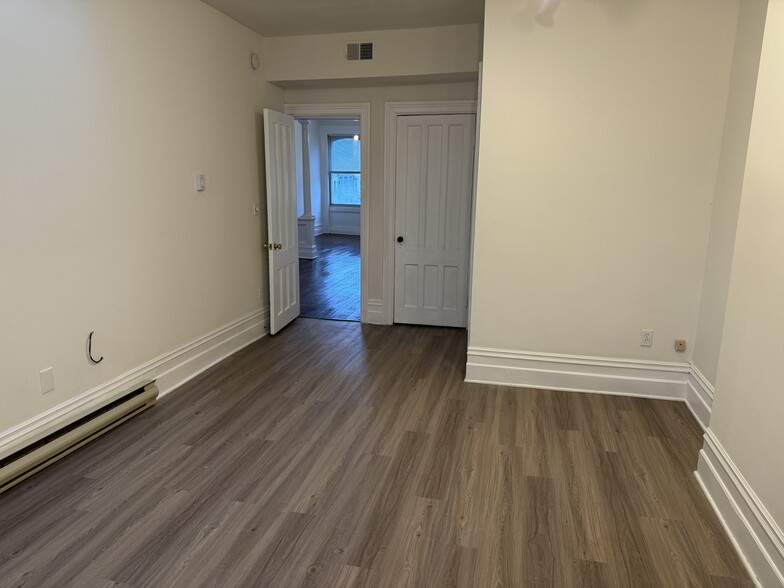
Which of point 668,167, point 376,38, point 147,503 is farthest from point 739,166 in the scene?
point 147,503

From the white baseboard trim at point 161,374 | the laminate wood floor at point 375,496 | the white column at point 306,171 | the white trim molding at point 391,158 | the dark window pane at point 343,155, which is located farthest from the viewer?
the dark window pane at point 343,155

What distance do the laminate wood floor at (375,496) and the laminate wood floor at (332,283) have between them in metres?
2.23

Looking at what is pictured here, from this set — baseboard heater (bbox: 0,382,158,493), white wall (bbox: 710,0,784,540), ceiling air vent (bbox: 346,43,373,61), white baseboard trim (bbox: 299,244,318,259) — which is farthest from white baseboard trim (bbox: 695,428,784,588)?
white baseboard trim (bbox: 299,244,318,259)

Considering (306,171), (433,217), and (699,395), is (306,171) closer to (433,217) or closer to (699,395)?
(433,217)

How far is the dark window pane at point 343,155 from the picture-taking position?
39.8ft

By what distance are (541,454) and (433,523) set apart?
2.90 feet

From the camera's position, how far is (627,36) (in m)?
3.26

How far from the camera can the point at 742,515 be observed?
6.98 feet

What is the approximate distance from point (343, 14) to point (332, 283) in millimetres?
3955

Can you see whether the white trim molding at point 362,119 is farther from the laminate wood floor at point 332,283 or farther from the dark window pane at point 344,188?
the dark window pane at point 344,188

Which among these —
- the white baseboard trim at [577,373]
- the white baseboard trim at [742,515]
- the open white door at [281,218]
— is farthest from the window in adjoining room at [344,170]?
the white baseboard trim at [742,515]

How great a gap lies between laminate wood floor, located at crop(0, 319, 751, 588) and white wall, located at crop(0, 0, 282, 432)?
22.0 inches

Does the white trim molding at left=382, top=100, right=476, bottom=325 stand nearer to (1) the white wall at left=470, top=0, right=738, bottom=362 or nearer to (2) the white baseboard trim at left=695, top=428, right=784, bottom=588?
(1) the white wall at left=470, top=0, right=738, bottom=362

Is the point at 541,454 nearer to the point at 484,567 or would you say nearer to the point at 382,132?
the point at 484,567
